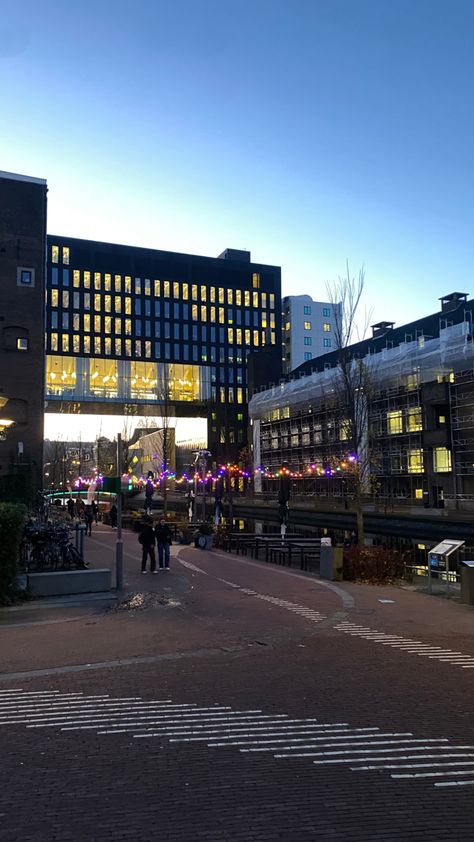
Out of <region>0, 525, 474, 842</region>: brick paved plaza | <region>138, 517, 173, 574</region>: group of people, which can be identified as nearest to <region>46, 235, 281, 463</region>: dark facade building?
<region>138, 517, 173, 574</region>: group of people

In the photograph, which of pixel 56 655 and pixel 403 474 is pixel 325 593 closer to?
pixel 56 655

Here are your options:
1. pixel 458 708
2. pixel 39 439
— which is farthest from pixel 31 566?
pixel 39 439

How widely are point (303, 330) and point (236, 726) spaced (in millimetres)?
119087

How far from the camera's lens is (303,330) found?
123m

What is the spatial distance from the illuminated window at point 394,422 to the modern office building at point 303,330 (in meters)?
66.9

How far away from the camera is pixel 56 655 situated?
972 centimetres

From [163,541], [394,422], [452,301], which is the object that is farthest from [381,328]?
[163,541]

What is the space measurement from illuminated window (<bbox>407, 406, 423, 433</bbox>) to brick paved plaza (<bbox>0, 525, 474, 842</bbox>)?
3937cm

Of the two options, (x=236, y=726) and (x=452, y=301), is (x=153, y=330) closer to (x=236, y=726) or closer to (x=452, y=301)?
(x=452, y=301)

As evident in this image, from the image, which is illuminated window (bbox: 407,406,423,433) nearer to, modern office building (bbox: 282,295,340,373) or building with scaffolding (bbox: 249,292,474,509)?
building with scaffolding (bbox: 249,292,474,509)

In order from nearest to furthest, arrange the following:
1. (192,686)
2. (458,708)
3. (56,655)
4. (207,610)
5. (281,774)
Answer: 1. (281,774)
2. (458,708)
3. (192,686)
4. (56,655)
5. (207,610)

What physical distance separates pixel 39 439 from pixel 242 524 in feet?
69.3

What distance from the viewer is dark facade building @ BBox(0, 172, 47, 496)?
40656 millimetres

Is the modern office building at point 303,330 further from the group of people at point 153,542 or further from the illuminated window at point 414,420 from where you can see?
the group of people at point 153,542
